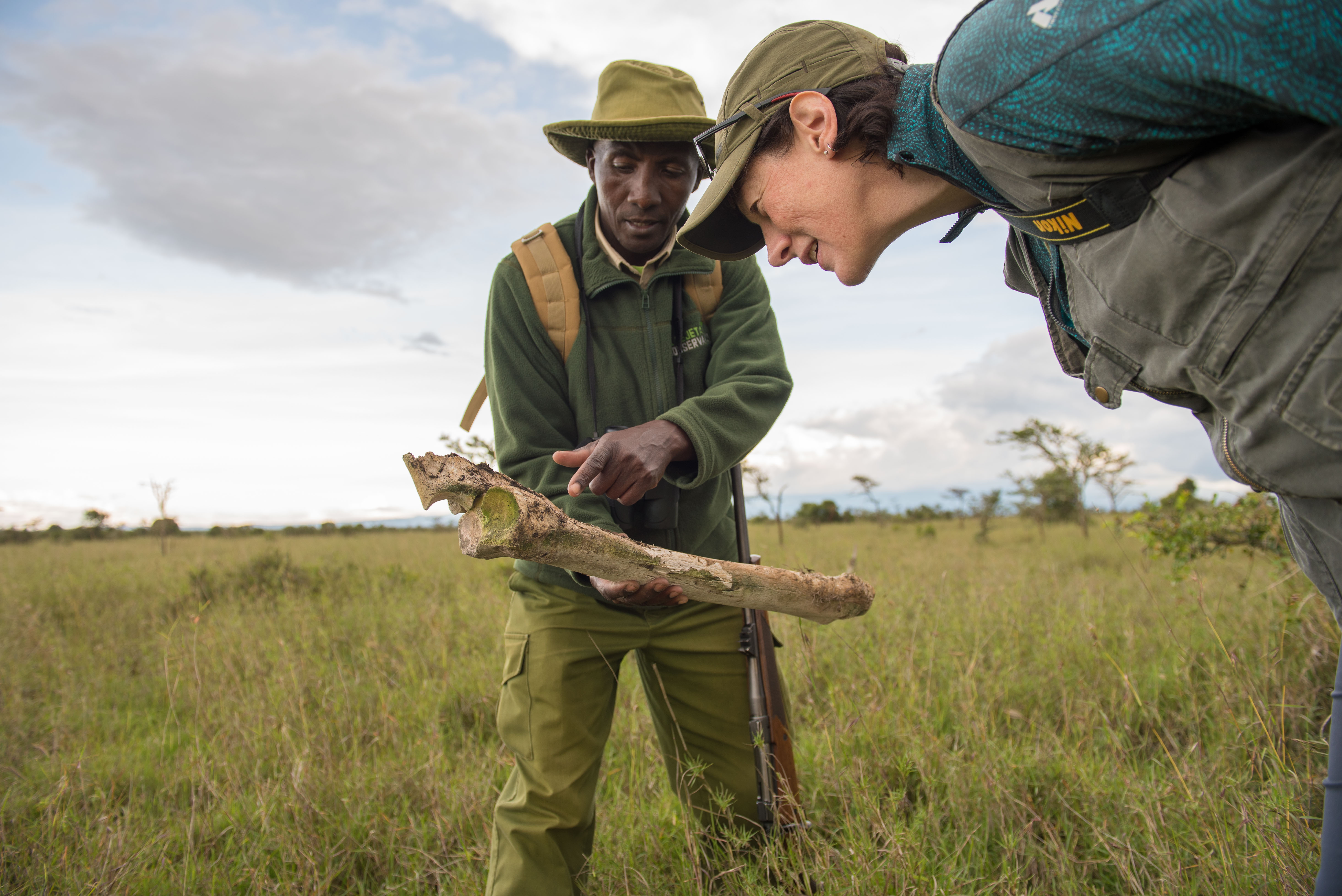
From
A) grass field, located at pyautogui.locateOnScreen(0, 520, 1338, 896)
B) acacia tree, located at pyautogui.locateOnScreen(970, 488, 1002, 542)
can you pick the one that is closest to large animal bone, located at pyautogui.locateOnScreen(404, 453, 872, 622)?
grass field, located at pyautogui.locateOnScreen(0, 520, 1338, 896)

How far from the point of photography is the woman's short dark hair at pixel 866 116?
5.12 feet

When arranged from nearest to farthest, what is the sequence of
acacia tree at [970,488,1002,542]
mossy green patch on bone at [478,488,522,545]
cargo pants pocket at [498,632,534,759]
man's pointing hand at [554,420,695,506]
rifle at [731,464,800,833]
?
1. mossy green patch on bone at [478,488,522,545]
2. man's pointing hand at [554,420,695,506]
3. cargo pants pocket at [498,632,534,759]
4. rifle at [731,464,800,833]
5. acacia tree at [970,488,1002,542]

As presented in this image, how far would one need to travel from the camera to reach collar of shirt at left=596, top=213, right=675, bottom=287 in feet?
8.42

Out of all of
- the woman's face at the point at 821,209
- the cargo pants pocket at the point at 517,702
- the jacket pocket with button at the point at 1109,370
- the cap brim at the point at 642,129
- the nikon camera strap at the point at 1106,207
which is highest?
the cap brim at the point at 642,129

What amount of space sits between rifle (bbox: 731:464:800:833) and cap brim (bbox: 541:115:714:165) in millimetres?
1355

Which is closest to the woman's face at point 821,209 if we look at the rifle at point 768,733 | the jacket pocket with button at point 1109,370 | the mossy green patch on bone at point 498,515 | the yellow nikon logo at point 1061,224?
the yellow nikon logo at point 1061,224

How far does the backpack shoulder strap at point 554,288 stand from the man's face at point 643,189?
0.20 m

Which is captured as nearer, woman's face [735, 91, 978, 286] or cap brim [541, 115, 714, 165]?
woman's face [735, 91, 978, 286]

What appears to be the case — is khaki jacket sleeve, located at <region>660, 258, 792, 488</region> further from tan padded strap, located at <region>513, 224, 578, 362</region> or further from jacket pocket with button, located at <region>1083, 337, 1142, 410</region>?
jacket pocket with button, located at <region>1083, 337, 1142, 410</region>

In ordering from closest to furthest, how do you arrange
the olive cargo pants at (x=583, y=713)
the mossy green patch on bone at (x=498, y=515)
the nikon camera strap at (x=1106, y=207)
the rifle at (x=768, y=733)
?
the nikon camera strap at (x=1106, y=207)
the mossy green patch on bone at (x=498, y=515)
the olive cargo pants at (x=583, y=713)
the rifle at (x=768, y=733)

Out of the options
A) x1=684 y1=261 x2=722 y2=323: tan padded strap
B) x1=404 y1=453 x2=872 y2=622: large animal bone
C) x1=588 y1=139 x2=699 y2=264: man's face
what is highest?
x1=588 y1=139 x2=699 y2=264: man's face

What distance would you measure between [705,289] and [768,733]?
1.53 meters

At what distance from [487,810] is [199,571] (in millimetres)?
6702

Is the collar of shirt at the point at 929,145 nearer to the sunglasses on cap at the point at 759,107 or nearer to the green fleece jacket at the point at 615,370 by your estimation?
the sunglasses on cap at the point at 759,107
